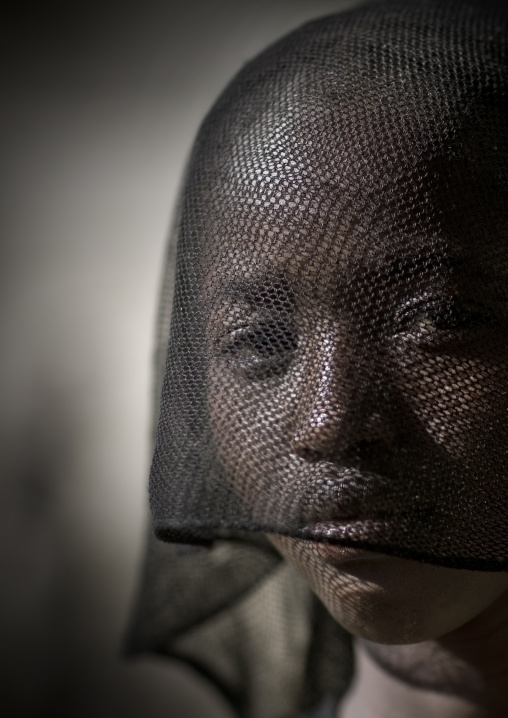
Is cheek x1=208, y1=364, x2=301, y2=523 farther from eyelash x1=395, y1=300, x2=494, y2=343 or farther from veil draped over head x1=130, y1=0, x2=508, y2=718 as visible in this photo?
eyelash x1=395, y1=300, x2=494, y2=343

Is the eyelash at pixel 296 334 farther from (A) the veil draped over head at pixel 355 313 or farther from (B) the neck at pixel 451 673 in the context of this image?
(B) the neck at pixel 451 673

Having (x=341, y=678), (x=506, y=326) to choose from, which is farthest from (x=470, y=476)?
(x=341, y=678)

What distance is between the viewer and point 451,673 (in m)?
0.73

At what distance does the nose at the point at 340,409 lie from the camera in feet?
1.79

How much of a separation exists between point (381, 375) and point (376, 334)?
0.04 m

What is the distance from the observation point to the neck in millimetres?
698

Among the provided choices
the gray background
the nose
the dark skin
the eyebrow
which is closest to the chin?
the dark skin

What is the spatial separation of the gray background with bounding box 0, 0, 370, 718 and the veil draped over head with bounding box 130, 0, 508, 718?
89cm

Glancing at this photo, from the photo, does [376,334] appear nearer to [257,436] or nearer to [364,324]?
[364,324]

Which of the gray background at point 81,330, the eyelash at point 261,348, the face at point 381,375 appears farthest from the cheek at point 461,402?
the gray background at point 81,330

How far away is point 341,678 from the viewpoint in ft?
3.14

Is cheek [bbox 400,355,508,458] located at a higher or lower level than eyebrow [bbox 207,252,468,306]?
lower

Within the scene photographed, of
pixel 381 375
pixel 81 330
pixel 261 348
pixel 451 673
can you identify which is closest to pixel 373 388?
pixel 381 375

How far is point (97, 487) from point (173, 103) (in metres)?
0.88
